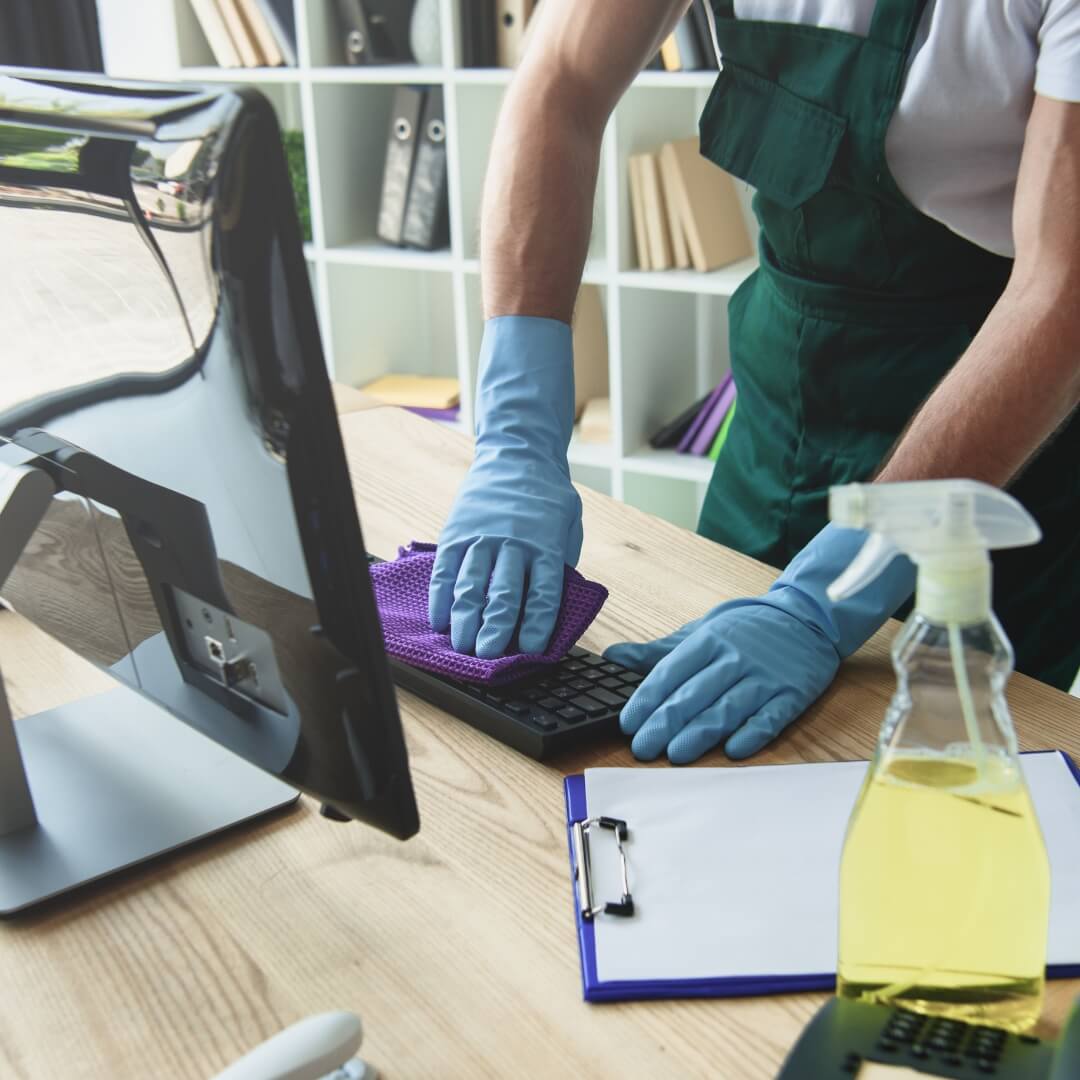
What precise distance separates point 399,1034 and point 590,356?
8.34 feet

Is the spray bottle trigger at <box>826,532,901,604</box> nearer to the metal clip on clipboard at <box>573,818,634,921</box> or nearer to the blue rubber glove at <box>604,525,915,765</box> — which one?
the metal clip on clipboard at <box>573,818,634,921</box>

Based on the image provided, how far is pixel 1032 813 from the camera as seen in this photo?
1.91ft

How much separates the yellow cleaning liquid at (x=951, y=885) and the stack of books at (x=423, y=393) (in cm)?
275

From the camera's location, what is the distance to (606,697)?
993 mm

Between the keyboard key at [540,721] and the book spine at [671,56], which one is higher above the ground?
the book spine at [671,56]

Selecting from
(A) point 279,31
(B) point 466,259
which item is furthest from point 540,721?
(A) point 279,31

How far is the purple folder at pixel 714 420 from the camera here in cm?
283

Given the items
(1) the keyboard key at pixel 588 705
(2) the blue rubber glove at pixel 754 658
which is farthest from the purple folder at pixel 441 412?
(1) the keyboard key at pixel 588 705

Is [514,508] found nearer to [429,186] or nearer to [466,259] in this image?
[466,259]

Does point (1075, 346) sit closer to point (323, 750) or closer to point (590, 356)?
point (323, 750)

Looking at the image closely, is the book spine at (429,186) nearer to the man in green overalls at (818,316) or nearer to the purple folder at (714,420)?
the purple folder at (714,420)

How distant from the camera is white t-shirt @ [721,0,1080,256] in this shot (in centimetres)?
125

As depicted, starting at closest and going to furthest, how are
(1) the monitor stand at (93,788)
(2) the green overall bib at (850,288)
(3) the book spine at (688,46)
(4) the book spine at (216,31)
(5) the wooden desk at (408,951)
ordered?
(5) the wooden desk at (408,951)
(1) the monitor stand at (93,788)
(2) the green overall bib at (850,288)
(3) the book spine at (688,46)
(4) the book spine at (216,31)

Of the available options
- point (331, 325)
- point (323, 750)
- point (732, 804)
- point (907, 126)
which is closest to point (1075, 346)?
point (907, 126)
